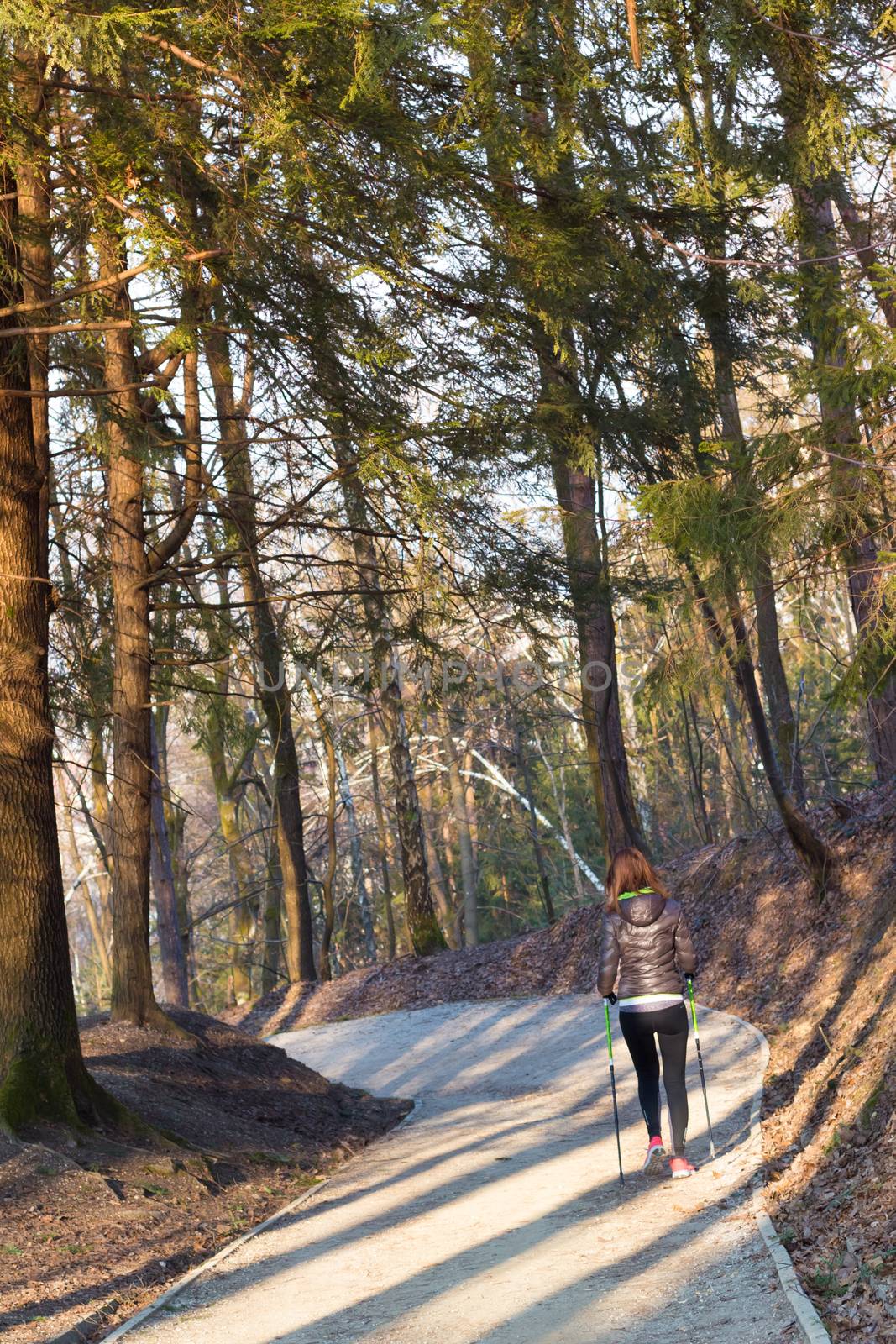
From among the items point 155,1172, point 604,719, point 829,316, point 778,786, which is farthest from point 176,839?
point 829,316

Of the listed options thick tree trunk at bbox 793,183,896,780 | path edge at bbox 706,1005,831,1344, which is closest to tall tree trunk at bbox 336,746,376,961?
thick tree trunk at bbox 793,183,896,780

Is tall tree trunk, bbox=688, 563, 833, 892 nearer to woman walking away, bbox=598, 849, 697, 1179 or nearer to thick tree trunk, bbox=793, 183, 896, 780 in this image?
thick tree trunk, bbox=793, 183, 896, 780

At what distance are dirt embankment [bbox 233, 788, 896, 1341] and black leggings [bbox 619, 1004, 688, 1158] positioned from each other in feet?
2.12

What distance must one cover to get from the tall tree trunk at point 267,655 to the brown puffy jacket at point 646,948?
3.42 meters

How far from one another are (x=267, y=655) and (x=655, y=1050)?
6.84 m

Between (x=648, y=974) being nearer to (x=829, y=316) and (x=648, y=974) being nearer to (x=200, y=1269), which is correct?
(x=200, y=1269)

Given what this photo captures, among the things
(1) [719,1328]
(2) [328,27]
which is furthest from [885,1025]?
(2) [328,27]

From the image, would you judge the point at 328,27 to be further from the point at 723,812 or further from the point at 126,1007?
the point at 723,812

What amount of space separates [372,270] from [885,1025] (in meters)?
5.39

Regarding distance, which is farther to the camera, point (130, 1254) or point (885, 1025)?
point (885, 1025)

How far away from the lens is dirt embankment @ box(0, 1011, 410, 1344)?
5.85m

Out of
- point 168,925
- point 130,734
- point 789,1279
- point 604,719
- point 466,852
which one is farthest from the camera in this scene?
point 466,852

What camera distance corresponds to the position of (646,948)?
7117mm

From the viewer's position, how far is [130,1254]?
20.9 feet
